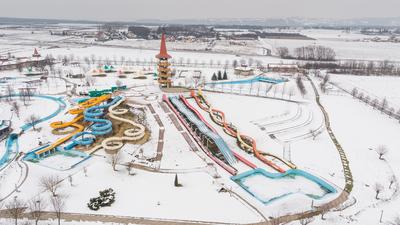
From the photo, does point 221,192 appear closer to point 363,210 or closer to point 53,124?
point 363,210

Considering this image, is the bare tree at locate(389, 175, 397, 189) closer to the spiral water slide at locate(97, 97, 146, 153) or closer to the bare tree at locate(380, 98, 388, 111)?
the bare tree at locate(380, 98, 388, 111)

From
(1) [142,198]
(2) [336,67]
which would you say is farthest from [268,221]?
(2) [336,67]

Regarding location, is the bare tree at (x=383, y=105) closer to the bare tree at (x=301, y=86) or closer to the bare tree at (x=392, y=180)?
the bare tree at (x=301, y=86)

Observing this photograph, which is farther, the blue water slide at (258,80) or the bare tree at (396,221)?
the blue water slide at (258,80)

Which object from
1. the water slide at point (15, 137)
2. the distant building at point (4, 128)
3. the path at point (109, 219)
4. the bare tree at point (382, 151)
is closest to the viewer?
the path at point (109, 219)

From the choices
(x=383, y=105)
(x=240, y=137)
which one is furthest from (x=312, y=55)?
(x=240, y=137)

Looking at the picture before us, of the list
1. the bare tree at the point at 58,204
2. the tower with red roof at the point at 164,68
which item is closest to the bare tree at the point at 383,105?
the tower with red roof at the point at 164,68
